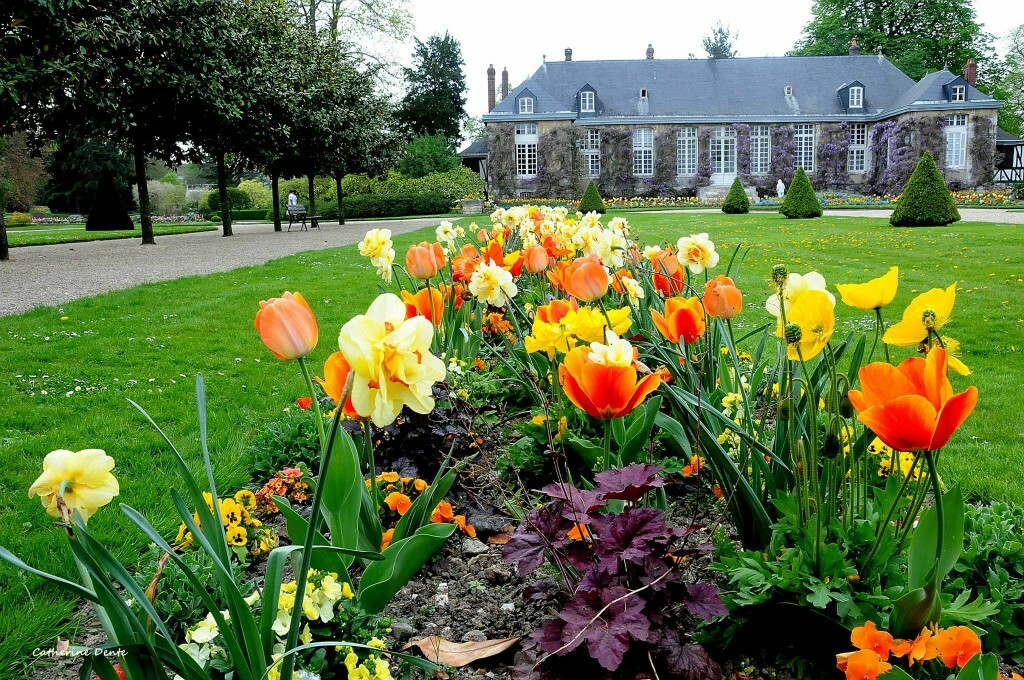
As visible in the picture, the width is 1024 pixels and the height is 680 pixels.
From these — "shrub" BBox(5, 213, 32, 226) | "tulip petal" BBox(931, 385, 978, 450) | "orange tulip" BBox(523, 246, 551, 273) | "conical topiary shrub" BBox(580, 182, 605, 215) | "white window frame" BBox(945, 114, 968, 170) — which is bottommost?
"tulip petal" BBox(931, 385, 978, 450)

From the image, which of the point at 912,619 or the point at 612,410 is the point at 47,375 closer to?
the point at 612,410

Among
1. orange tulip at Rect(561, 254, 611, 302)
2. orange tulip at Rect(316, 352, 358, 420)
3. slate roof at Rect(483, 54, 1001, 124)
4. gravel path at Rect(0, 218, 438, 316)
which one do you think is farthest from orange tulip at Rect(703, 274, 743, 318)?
slate roof at Rect(483, 54, 1001, 124)

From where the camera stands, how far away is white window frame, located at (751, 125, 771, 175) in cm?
3366

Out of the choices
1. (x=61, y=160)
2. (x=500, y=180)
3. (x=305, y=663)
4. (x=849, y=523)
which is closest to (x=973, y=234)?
(x=849, y=523)

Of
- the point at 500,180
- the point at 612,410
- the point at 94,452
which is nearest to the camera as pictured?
the point at 94,452

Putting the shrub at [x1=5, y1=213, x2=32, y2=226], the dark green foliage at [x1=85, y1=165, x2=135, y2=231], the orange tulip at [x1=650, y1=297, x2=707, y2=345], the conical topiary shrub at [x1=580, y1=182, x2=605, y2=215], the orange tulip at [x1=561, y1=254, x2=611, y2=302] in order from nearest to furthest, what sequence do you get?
the orange tulip at [x1=650, y1=297, x2=707, y2=345]
the orange tulip at [x1=561, y1=254, x2=611, y2=302]
the conical topiary shrub at [x1=580, y1=182, x2=605, y2=215]
the dark green foliage at [x1=85, y1=165, x2=135, y2=231]
the shrub at [x1=5, y1=213, x2=32, y2=226]

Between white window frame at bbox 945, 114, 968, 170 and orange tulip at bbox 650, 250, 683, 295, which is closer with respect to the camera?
orange tulip at bbox 650, 250, 683, 295

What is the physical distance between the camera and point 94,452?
3.14 ft

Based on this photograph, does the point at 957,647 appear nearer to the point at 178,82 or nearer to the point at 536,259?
the point at 536,259

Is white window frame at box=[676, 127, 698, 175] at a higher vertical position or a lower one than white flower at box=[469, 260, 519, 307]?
higher

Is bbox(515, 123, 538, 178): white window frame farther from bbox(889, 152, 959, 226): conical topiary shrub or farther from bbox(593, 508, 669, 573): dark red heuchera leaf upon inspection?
bbox(593, 508, 669, 573): dark red heuchera leaf

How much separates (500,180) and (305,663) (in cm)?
3398

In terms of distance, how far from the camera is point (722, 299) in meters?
1.91

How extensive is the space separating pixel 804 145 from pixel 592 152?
9.99 meters
